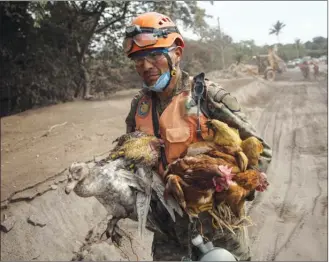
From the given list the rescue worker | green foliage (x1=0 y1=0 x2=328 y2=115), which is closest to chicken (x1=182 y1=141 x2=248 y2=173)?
the rescue worker

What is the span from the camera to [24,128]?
10633 millimetres

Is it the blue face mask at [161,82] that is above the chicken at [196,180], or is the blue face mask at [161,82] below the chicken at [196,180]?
above

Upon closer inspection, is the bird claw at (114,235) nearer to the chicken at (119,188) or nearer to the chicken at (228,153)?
the chicken at (119,188)

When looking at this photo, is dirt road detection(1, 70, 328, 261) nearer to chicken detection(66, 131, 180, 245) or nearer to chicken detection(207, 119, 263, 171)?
chicken detection(66, 131, 180, 245)

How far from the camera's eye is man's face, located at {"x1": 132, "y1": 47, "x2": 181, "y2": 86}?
252cm

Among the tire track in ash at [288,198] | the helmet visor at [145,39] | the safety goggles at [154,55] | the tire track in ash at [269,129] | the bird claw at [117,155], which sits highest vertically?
the helmet visor at [145,39]

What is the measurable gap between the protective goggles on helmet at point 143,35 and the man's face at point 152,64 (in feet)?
0.20

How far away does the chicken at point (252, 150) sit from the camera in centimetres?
222

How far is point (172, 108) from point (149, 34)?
1.56 feet

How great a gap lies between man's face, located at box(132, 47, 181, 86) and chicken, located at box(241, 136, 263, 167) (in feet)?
2.31

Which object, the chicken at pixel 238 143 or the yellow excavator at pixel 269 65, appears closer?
the chicken at pixel 238 143

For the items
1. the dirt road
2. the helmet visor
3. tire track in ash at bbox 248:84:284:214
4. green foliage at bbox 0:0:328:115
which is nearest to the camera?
the helmet visor

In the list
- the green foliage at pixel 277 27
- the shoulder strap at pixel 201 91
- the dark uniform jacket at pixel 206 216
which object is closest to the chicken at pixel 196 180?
the dark uniform jacket at pixel 206 216

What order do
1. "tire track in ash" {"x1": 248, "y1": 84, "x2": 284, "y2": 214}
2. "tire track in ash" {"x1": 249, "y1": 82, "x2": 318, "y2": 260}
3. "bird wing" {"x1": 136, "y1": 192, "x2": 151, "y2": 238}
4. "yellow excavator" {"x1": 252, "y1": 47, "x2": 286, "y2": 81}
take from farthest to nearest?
1. "yellow excavator" {"x1": 252, "y1": 47, "x2": 286, "y2": 81}
2. "tire track in ash" {"x1": 248, "y1": 84, "x2": 284, "y2": 214}
3. "tire track in ash" {"x1": 249, "y1": 82, "x2": 318, "y2": 260}
4. "bird wing" {"x1": 136, "y1": 192, "x2": 151, "y2": 238}
